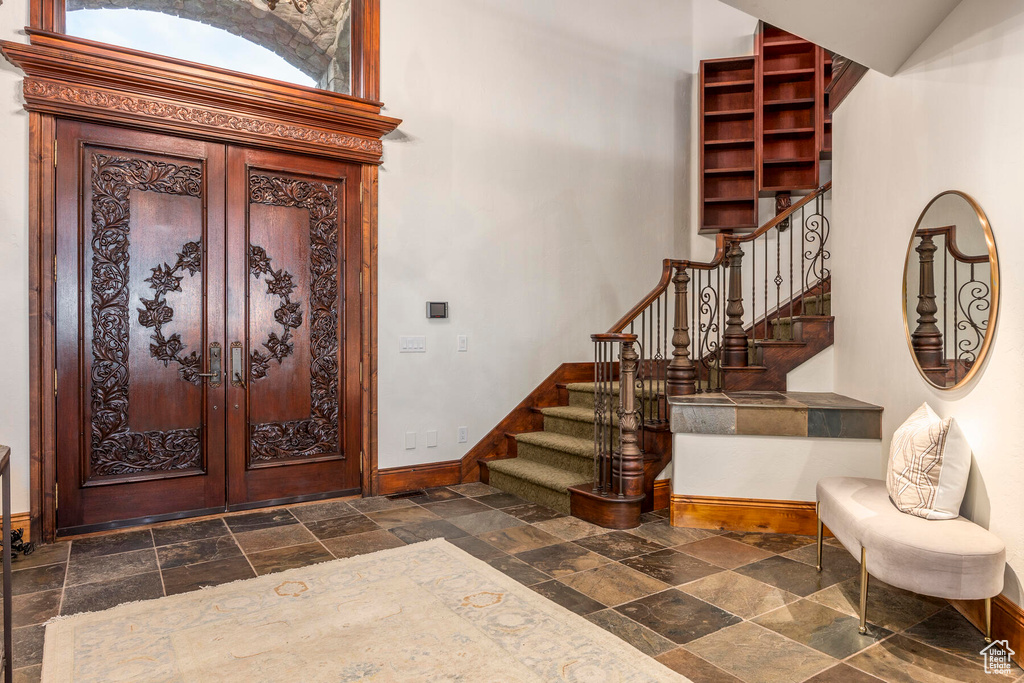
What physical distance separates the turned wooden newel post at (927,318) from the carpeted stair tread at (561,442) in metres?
2.04

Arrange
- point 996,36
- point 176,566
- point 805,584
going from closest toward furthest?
1. point 996,36
2. point 805,584
3. point 176,566

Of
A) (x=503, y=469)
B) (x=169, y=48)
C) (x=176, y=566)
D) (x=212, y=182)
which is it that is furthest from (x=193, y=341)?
(x=503, y=469)

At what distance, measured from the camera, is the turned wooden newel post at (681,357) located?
4141 mm

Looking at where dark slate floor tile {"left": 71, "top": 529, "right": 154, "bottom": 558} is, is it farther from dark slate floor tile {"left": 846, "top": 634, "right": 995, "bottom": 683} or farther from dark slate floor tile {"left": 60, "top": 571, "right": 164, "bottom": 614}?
dark slate floor tile {"left": 846, "top": 634, "right": 995, "bottom": 683}

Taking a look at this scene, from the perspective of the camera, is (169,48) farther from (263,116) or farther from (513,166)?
(513,166)

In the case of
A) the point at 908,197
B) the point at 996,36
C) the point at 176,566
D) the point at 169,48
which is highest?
the point at 169,48

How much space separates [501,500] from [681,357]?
1.58 metres

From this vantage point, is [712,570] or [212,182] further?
[212,182]

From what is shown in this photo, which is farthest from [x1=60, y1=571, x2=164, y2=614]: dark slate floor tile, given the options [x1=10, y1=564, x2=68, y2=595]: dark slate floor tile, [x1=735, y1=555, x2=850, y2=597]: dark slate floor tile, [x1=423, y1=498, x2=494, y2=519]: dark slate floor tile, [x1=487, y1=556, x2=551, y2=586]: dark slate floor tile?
[x1=735, y1=555, x2=850, y2=597]: dark slate floor tile

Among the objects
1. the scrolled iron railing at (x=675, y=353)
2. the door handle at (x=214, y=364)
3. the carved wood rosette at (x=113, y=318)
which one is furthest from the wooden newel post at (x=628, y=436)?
the carved wood rosette at (x=113, y=318)

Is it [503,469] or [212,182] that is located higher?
[212,182]

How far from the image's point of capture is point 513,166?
204 inches

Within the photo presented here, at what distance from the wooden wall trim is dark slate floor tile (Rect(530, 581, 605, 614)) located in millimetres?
2125

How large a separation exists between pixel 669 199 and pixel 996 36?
12.4 feet
